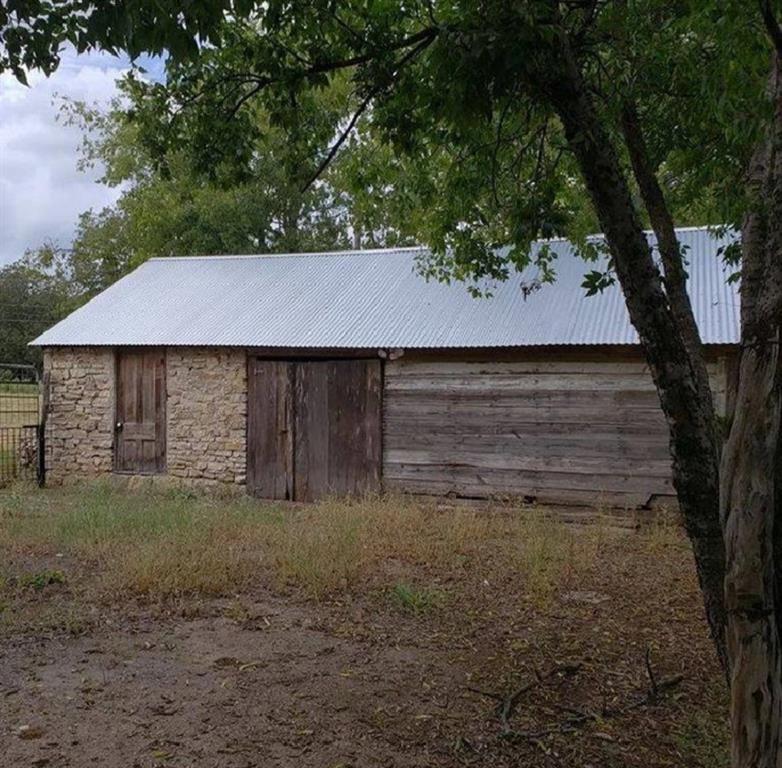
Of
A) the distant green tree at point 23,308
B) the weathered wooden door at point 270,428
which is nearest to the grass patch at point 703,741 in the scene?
the weathered wooden door at point 270,428

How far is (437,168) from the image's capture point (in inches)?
327

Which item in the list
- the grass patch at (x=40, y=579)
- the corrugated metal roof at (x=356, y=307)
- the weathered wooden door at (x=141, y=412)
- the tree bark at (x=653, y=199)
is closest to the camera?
the tree bark at (x=653, y=199)

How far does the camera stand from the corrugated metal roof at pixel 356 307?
10.8 metres

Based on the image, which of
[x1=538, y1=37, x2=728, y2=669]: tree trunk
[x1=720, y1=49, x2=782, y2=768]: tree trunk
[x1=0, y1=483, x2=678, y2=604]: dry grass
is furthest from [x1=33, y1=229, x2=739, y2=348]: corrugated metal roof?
[x1=720, y1=49, x2=782, y2=768]: tree trunk

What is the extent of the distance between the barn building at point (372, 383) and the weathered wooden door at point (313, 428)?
0.9 inches

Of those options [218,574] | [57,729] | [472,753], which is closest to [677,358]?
[472,753]

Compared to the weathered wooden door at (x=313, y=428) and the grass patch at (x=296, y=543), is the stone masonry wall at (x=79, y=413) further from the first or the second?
the weathered wooden door at (x=313, y=428)

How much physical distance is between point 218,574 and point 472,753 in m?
3.50

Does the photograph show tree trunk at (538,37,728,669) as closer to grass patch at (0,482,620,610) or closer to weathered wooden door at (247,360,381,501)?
grass patch at (0,482,620,610)

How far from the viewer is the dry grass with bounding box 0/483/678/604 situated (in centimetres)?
672

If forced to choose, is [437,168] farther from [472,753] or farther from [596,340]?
[472,753]

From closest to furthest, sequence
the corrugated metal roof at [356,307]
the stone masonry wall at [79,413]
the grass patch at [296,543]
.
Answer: the grass patch at [296,543] → the corrugated metal roof at [356,307] → the stone masonry wall at [79,413]

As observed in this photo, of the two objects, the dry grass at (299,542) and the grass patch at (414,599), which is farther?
the dry grass at (299,542)

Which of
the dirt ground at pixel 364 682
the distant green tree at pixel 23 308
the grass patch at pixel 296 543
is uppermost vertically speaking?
the distant green tree at pixel 23 308
